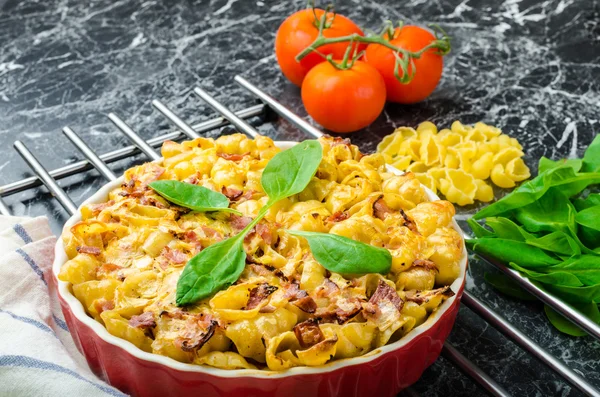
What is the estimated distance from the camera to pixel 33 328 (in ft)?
3.63

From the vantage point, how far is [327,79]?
170cm

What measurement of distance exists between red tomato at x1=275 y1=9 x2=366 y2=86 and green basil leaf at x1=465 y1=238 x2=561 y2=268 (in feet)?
2.34

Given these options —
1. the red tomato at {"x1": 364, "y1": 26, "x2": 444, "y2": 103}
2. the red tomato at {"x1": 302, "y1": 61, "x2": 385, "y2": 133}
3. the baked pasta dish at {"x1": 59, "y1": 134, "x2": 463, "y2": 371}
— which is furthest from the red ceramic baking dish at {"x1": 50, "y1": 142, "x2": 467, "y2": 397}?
the red tomato at {"x1": 364, "y1": 26, "x2": 444, "y2": 103}

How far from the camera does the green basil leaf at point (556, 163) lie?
153 cm

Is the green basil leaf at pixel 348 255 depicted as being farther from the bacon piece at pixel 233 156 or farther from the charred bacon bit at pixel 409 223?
the bacon piece at pixel 233 156

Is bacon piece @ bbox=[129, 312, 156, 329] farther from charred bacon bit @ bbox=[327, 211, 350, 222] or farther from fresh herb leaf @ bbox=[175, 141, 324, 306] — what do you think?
charred bacon bit @ bbox=[327, 211, 350, 222]

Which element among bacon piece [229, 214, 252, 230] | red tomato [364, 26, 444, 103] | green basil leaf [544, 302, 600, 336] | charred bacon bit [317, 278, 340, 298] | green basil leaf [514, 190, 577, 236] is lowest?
green basil leaf [544, 302, 600, 336]

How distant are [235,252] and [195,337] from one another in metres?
0.14

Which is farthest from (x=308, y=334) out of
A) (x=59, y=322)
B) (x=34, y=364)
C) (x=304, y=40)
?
(x=304, y=40)

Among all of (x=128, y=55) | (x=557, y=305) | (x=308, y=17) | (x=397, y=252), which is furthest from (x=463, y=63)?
(x=397, y=252)

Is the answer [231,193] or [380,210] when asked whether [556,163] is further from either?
[231,193]

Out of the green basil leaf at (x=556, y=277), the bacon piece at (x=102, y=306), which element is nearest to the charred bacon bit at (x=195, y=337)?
the bacon piece at (x=102, y=306)

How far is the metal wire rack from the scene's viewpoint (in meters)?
1.13

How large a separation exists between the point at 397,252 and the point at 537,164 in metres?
0.74
